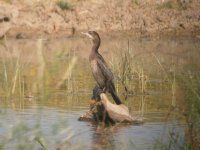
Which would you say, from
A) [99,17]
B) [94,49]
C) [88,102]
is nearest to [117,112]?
[94,49]

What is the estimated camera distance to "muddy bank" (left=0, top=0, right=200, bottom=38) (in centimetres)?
3309

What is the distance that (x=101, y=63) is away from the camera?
1308cm

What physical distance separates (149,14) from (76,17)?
3.33 meters

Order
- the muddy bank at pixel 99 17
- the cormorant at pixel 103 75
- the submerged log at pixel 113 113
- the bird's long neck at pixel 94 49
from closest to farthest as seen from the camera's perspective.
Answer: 1. the submerged log at pixel 113 113
2. the cormorant at pixel 103 75
3. the bird's long neck at pixel 94 49
4. the muddy bank at pixel 99 17

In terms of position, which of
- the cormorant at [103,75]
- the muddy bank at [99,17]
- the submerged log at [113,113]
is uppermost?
the muddy bank at [99,17]

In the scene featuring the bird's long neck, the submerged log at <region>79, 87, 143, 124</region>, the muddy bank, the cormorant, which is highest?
the muddy bank

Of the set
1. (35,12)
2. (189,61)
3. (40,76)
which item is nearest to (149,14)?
(35,12)

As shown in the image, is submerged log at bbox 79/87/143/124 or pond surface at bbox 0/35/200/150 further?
submerged log at bbox 79/87/143/124

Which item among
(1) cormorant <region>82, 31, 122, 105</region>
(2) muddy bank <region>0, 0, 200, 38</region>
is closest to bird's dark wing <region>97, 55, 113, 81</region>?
(1) cormorant <region>82, 31, 122, 105</region>

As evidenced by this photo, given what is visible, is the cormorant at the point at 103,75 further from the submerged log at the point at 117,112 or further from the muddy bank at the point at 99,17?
the muddy bank at the point at 99,17

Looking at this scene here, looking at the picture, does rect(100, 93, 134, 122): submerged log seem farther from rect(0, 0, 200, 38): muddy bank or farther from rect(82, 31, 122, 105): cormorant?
rect(0, 0, 200, 38): muddy bank

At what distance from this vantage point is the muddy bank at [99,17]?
3309 centimetres

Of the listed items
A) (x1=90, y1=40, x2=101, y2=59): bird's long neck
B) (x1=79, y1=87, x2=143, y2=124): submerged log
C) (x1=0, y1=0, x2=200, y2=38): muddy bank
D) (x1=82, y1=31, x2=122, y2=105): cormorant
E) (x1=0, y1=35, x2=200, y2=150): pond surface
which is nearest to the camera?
(x1=0, y1=35, x2=200, y2=150): pond surface

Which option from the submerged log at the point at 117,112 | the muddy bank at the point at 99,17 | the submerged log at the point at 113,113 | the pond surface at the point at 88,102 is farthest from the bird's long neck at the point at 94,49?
the muddy bank at the point at 99,17
